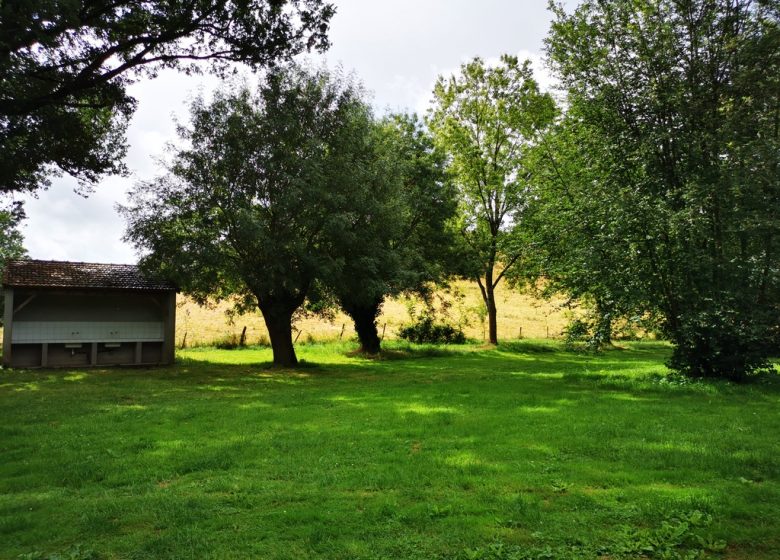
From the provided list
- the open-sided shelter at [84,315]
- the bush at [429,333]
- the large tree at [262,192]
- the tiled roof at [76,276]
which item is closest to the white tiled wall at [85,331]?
the open-sided shelter at [84,315]

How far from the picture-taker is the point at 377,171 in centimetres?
1938

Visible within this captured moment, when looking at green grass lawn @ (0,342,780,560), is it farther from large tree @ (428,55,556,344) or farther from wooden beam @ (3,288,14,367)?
large tree @ (428,55,556,344)

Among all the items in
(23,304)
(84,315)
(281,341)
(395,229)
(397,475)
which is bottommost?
(397,475)

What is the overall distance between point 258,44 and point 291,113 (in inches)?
230

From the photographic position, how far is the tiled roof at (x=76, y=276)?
19875 millimetres

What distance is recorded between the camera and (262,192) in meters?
18.4

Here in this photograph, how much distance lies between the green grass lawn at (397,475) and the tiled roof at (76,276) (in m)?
9.57

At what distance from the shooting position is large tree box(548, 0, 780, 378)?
40.8 feet

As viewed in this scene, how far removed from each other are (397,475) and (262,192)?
47.4 feet

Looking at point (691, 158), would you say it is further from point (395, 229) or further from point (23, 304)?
point (23, 304)

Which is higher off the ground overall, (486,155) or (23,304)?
(486,155)

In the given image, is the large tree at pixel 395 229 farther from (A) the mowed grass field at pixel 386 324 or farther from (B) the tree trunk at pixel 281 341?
(A) the mowed grass field at pixel 386 324

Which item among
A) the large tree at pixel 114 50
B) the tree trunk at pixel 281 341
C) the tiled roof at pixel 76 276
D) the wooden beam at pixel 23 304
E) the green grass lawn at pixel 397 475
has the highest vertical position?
the large tree at pixel 114 50

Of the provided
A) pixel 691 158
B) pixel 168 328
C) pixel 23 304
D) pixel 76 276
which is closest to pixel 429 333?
pixel 168 328
